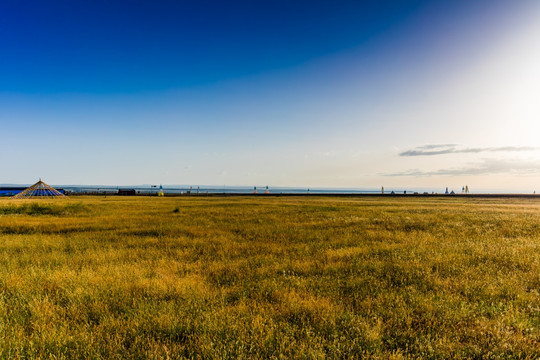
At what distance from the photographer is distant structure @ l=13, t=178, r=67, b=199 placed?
5502 cm

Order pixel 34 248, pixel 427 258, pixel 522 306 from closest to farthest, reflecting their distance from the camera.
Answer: pixel 522 306 < pixel 427 258 < pixel 34 248

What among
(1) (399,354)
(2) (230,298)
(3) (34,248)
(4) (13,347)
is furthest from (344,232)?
(3) (34,248)

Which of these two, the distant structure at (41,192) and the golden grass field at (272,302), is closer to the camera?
the golden grass field at (272,302)

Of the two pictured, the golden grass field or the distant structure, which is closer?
the golden grass field

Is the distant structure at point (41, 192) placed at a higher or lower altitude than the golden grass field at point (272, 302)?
higher

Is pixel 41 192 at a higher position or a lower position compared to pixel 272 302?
higher

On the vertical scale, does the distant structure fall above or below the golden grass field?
above

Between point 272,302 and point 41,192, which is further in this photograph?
point 41,192

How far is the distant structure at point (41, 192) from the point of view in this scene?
5502cm

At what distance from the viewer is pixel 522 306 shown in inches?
221

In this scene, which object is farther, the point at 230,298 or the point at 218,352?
the point at 230,298

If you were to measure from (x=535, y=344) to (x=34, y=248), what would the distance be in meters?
15.6

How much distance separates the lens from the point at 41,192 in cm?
5778

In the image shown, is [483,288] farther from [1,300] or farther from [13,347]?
[1,300]
